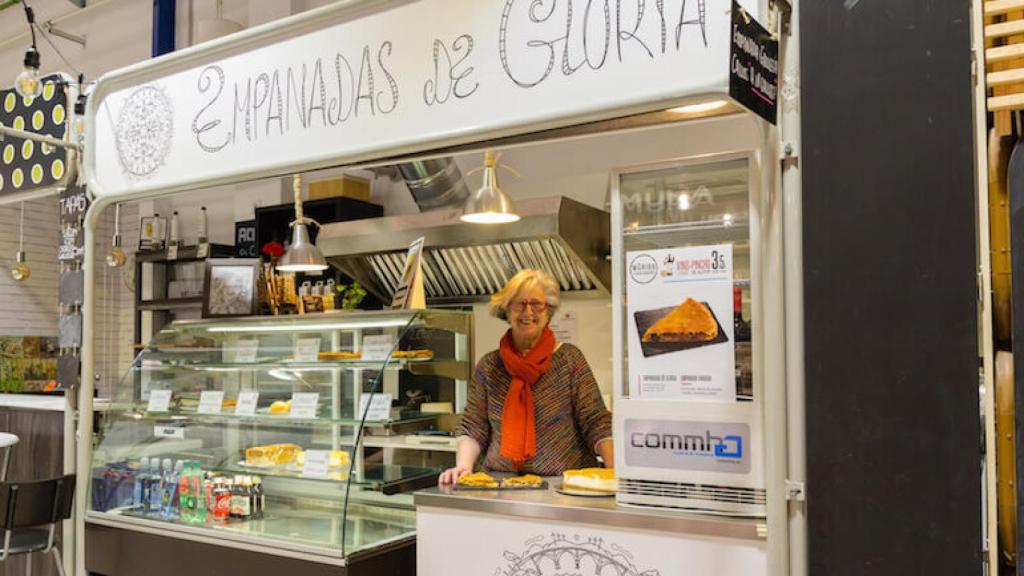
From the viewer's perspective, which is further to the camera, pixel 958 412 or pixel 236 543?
pixel 236 543

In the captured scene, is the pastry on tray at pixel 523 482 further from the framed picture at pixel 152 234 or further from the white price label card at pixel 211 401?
the framed picture at pixel 152 234

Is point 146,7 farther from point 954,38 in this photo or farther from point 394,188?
point 954,38

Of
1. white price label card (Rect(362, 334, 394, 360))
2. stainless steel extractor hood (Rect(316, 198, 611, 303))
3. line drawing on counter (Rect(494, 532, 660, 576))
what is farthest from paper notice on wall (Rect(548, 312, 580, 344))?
line drawing on counter (Rect(494, 532, 660, 576))

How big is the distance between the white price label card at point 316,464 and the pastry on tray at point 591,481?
1.17 m

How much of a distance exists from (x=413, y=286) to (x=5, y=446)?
94.3 inches

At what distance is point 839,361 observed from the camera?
72.9 inches

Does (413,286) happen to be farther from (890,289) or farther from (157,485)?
(890,289)

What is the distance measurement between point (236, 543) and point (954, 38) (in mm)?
2945

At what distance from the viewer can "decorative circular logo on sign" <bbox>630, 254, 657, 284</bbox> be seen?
232cm

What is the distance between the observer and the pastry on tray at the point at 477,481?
9.16 ft

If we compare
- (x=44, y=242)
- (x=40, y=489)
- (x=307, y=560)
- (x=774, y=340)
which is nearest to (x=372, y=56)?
(x=774, y=340)

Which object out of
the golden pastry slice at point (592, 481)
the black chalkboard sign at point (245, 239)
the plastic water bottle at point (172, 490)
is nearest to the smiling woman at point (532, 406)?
the golden pastry slice at point (592, 481)

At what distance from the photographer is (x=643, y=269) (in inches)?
92.0

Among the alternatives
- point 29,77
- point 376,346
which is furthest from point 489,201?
point 29,77
